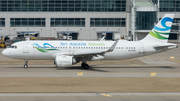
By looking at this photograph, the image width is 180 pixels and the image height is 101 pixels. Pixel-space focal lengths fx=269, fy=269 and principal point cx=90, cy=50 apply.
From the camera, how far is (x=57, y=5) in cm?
11656

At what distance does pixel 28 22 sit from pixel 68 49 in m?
85.5

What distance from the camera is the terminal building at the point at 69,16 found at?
4572 inches

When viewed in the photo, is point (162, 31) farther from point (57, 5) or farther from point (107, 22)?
point (57, 5)

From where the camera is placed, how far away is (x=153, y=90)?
22.9 metres

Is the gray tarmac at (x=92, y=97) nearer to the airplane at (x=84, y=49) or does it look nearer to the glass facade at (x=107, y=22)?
the airplane at (x=84, y=49)

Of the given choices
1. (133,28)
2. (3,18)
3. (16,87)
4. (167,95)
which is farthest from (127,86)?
(3,18)

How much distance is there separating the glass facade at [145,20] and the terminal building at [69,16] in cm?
979

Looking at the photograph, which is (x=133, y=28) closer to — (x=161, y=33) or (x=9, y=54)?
(x=161, y=33)

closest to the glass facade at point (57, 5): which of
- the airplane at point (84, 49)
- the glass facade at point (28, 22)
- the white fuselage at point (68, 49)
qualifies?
the glass facade at point (28, 22)

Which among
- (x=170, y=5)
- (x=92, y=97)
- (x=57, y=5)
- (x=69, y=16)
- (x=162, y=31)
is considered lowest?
(x=92, y=97)

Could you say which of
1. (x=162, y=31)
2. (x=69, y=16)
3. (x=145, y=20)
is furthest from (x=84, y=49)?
(x=69, y=16)

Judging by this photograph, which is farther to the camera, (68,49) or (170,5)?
(170,5)

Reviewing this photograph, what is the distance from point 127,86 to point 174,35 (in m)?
117

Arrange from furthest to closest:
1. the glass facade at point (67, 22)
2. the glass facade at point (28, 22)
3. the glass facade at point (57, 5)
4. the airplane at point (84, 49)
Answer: the glass facade at point (67, 22), the glass facade at point (28, 22), the glass facade at point (57, 5), the airplane at point (84, 49)
